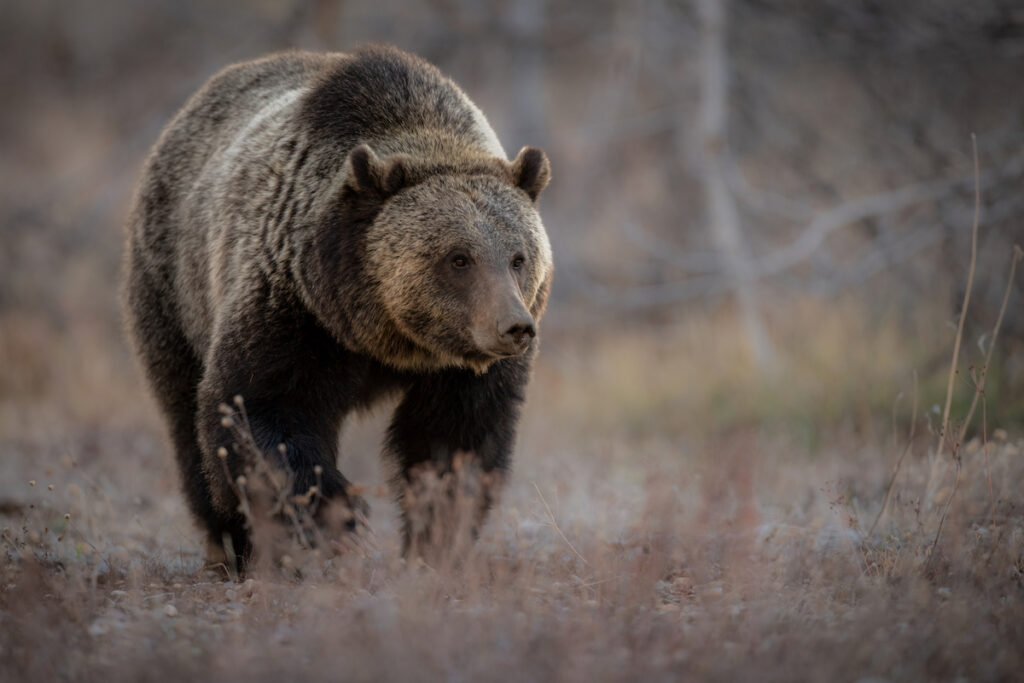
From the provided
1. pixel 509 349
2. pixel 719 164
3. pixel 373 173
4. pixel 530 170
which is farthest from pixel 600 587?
pixel 719 164

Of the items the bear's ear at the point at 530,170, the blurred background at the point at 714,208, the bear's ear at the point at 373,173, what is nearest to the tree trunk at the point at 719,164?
the blurred background at the point at 714,208

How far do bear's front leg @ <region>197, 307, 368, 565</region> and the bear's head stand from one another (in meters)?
0.27

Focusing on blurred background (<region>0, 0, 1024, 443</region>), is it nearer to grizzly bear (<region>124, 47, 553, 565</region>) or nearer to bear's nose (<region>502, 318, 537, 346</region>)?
grizzly bear (<region>124, 47, 553, 565</region>)

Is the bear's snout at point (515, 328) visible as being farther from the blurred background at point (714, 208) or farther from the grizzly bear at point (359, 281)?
the blurred background at point (714, 208)

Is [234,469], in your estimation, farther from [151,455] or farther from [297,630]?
[151,455]

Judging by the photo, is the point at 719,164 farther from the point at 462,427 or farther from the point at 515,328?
the point at 515,328

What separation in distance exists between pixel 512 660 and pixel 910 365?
621 cm

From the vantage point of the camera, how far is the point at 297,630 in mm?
3613

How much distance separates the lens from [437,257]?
4664 millimetres

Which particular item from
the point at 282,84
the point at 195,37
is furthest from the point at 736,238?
the point at 195,37

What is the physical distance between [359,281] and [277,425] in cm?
75

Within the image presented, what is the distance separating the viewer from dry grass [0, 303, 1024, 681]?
3324 millimetres

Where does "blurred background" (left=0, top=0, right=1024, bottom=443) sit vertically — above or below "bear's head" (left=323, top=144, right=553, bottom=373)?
below

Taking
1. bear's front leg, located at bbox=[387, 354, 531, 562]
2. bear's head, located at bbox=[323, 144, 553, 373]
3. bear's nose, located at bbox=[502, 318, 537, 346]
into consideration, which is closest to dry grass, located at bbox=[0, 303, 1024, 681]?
bear's front leg, located at bbox=[387, 354, 531, 562]
